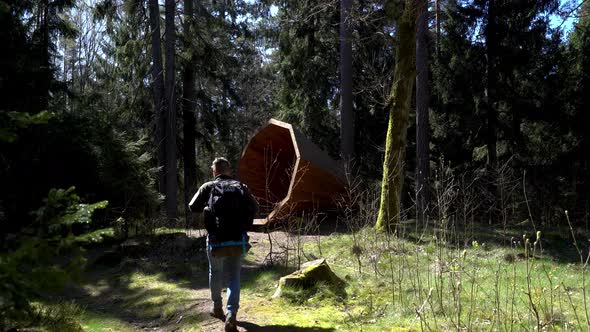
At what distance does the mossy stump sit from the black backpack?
1.43 meters

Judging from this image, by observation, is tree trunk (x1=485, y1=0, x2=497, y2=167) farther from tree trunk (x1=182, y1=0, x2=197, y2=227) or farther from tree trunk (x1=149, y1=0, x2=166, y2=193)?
tree trunk (x1=149, y1=0, x2=166, y2=193)

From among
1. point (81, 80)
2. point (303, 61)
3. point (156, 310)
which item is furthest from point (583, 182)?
point (81, 80)

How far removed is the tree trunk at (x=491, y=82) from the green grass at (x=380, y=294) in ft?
32.8

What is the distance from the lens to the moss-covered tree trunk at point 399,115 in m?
9.67

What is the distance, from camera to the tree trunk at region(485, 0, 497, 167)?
18.7 metres

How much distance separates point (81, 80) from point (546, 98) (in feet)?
80.2

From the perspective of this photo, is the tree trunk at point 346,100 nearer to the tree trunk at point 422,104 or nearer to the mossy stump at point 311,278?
the tree trunk at point 422,104

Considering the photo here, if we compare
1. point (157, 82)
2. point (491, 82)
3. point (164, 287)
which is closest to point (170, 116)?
point (157, 82)

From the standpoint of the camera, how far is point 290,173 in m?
13.2

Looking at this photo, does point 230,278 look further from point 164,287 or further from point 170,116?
point 170,116

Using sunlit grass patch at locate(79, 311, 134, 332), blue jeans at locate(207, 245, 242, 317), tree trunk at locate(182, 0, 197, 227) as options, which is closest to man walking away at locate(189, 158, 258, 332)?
blue jeans at locate(207, 245, 242, 317)

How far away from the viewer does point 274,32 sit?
71.4 ft

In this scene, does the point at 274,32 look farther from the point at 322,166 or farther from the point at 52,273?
the point at 52,273

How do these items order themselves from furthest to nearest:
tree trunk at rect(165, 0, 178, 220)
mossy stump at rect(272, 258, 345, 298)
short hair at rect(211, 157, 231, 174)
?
tree trunk at rect(165, 0, 178, 220) < mossy stump at rect(272, 258, 345, 298) < short hair at rect(211, 157, 231, 174)
